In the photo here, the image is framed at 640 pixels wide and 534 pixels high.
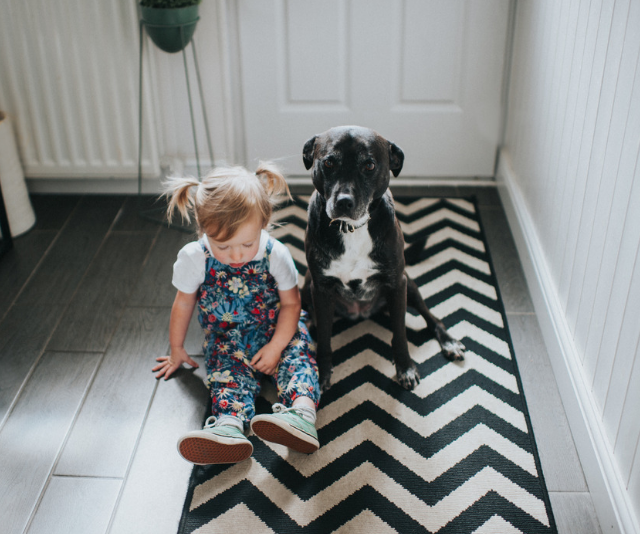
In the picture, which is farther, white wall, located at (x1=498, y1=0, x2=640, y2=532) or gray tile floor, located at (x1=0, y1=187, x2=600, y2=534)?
gray tile floor, located at (x1=0, y1=187, x2=600, y2=534)

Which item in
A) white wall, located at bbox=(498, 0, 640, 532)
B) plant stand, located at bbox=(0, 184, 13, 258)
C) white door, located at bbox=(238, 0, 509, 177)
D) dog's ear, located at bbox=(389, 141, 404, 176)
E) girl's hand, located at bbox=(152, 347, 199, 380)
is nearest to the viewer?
white wall, located at bbox=(498, 0, 640, 532)

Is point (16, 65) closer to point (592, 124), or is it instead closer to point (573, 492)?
point (592, 124)

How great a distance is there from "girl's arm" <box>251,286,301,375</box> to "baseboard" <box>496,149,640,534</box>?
68 cm

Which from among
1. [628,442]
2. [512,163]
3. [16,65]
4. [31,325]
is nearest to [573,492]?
[628,442]

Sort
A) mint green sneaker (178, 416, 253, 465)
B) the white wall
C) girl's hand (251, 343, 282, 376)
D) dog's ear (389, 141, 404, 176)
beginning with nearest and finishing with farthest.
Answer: the white wall, mint green sneaker (178, 416, 253, 465), dog's ear (389, 141, 404, 176), girl's hand (251, 343, 282, 376)

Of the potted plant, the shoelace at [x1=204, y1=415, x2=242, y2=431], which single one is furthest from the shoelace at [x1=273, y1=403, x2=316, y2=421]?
the potted plant

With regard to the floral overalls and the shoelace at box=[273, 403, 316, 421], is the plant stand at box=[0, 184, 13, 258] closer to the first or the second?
the floral overalls

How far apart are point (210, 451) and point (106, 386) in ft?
1.47

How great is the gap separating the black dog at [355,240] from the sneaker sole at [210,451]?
0.32m

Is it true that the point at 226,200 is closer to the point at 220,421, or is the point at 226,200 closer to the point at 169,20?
the point at 220,421

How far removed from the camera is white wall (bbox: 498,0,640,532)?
1271 mm

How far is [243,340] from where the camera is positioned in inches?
64.7

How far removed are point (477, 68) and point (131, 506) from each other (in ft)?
6.24

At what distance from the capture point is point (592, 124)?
1540 mm
